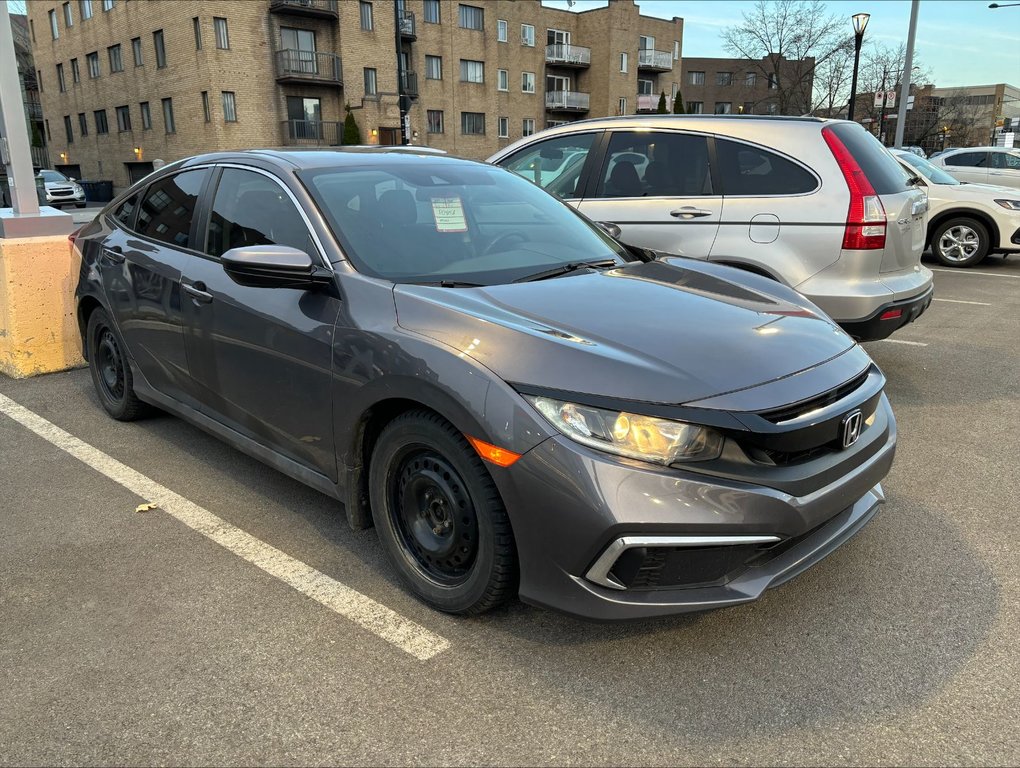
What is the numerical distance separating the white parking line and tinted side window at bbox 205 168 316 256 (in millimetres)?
1256

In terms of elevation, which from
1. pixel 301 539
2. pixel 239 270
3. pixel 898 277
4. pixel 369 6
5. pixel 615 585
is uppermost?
pixel 369 6

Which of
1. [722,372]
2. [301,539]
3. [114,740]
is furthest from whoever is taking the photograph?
[301,539]

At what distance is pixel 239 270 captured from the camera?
10.2 feet

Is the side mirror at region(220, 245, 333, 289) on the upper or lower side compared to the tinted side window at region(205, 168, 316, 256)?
lower

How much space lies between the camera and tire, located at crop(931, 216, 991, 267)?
12000 millimetres

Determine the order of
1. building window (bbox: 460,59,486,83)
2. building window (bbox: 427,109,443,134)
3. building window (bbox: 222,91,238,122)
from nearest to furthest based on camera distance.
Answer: building window (bbox: 222,91,238,122), building window (bbox: 427,109,443,134), building window (bbox: 460,59,486,83)

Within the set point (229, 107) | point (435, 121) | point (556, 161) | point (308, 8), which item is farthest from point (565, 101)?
point (556, 161)

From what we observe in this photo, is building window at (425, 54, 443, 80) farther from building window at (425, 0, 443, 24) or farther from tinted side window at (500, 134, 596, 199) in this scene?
tinted side window at (500, 134, 596, 199)

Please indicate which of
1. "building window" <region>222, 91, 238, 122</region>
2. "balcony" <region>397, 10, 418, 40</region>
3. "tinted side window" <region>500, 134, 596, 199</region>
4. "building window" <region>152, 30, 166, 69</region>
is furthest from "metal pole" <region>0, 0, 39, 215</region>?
"balcony" <region>397, 10, 418, 40</region>

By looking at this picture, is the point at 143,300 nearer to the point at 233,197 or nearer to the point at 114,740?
the point at 233,197

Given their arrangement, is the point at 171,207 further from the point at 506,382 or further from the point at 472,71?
the point at 472,71

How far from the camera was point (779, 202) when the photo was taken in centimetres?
529

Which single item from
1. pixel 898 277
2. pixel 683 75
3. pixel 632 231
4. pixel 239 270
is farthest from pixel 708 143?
pixel 683 75

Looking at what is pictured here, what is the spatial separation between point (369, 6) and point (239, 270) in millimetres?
43501
